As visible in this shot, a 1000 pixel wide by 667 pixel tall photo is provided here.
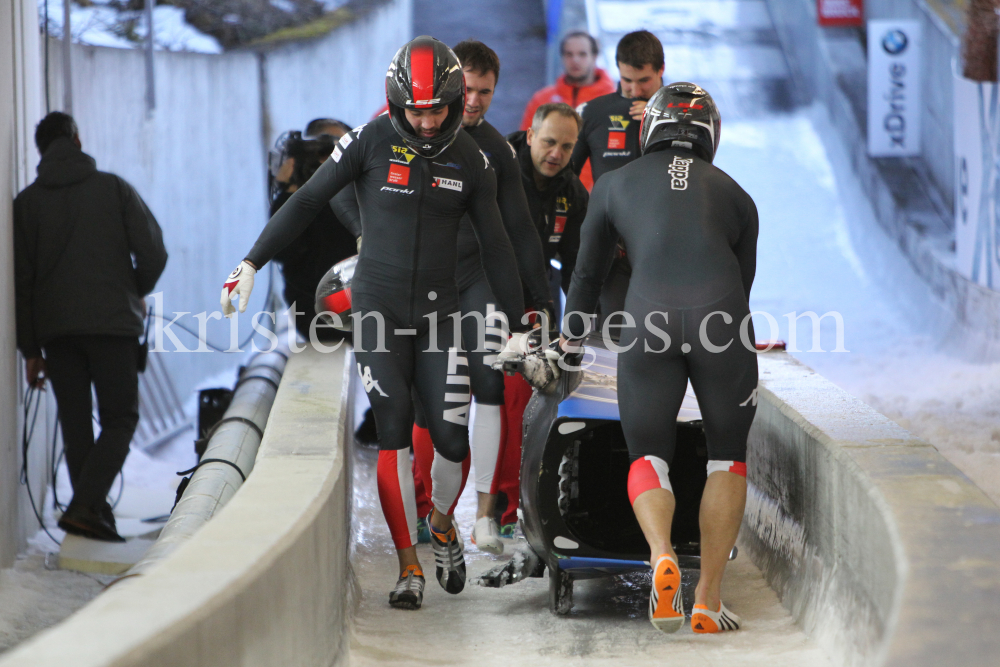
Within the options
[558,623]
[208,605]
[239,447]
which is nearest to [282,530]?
[208,605]

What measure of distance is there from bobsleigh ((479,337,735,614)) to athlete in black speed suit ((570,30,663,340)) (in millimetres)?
909

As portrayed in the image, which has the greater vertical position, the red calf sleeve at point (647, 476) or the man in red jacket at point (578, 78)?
the man in red jacket at point (578, 78)

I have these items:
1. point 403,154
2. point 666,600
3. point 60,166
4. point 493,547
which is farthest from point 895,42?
point 666,600

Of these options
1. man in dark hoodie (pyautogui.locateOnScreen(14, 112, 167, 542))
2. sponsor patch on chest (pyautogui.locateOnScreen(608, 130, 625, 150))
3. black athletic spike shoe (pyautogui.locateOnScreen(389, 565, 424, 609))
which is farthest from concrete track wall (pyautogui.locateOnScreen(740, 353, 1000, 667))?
man in dark hoodie (pyautogui.locateOnScreen(14, 112, 167, 542))

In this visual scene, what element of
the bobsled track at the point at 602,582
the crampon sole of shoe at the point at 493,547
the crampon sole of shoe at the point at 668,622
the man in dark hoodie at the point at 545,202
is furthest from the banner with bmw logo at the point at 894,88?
the crampon sole of shoe at the point at 668,622

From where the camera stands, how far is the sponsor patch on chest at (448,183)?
3.54 m

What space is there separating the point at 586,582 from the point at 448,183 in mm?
1534

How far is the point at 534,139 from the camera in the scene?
4594mm

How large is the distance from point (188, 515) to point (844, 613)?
7.07ft

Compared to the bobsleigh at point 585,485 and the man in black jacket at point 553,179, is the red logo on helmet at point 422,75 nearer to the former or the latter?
the bobsleigh at point 585,485

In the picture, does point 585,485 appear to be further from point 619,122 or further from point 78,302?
point 78,302

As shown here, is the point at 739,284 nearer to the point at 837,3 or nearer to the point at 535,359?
the point at 535,359

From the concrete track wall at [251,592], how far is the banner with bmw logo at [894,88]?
9549 millimetres

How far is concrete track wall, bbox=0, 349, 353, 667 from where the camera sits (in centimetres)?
175
